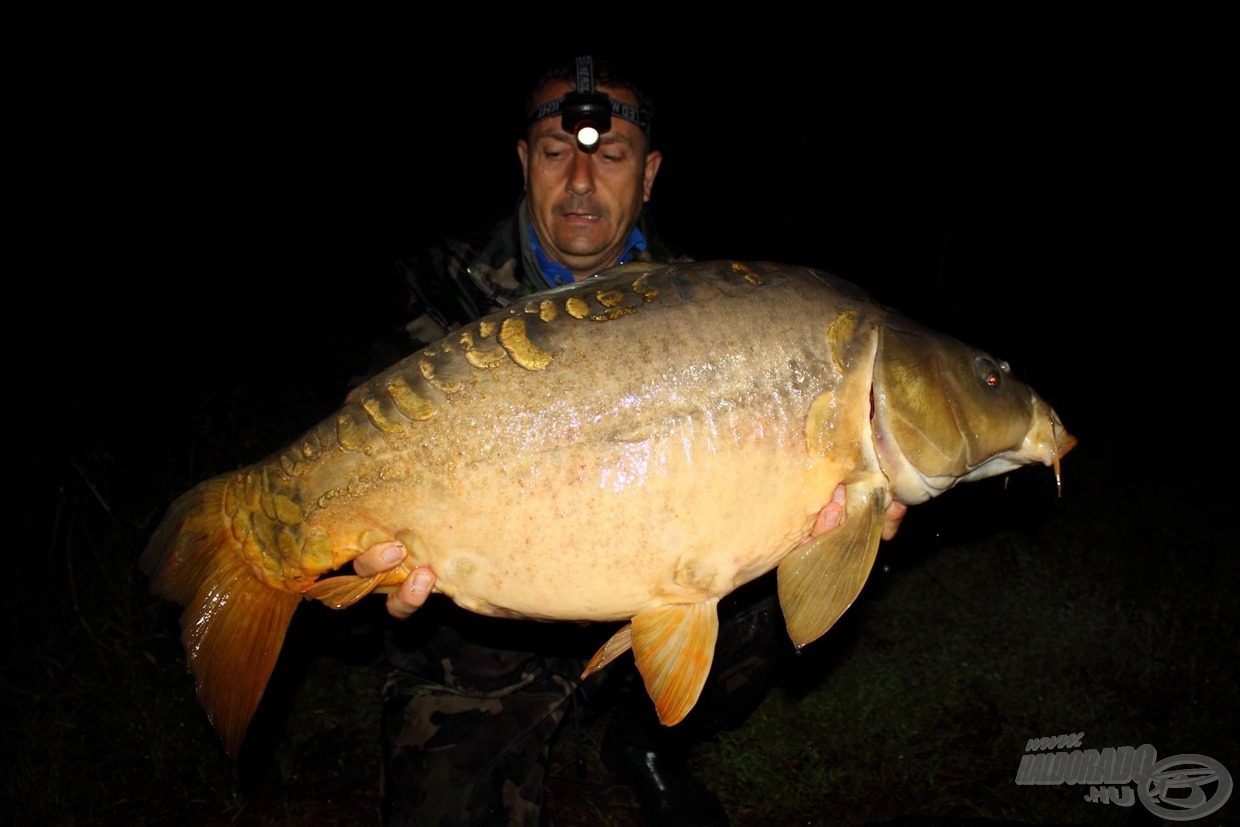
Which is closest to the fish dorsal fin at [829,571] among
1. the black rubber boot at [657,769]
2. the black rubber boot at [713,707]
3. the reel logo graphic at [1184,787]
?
the black rubber boot at [713,707]

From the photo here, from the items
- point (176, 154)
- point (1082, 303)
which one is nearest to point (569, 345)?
point (1082, 303)

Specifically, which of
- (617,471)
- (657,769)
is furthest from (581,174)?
(657,769)

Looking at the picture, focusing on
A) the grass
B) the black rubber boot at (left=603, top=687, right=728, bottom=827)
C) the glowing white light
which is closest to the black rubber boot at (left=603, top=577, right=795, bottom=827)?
the black rubber boot at (left=603, top=687, right=728, bottom=827)

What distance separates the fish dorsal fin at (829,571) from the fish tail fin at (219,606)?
39.2 inches

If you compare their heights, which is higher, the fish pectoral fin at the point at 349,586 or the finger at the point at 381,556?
the finger at the point at 381,556

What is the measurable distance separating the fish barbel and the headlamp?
97cm

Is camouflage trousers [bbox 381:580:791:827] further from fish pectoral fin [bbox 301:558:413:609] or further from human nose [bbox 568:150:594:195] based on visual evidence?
human nose [bbox 568:150:594:195]

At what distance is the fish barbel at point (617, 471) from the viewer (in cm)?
137

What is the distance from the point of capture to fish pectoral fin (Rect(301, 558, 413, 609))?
1454 mm

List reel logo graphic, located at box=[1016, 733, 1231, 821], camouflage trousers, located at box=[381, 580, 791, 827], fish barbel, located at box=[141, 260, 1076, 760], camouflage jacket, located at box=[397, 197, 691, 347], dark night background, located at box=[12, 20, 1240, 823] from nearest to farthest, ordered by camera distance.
Result: 1. fish barbel, located at box=[141, 260, 1076, 760]
2. camouflage trousers, located at box=[381, 580, 791, 827]
3. reel logo graphic, located at box=[1016, 733, 1231, 821]
4. camouflage jacket, located at box=[397, 197, 691, 347]
5. dark night background, located at box=[12, 20, 1240, 823]

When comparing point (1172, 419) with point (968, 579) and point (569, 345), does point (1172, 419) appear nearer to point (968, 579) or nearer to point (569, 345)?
point (968, 579)

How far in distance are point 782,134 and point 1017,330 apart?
24.8 ft

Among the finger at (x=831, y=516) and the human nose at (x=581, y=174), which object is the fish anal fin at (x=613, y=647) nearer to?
the finger at (x=831, y=516)

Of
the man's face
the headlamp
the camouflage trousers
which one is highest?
the headlamp
